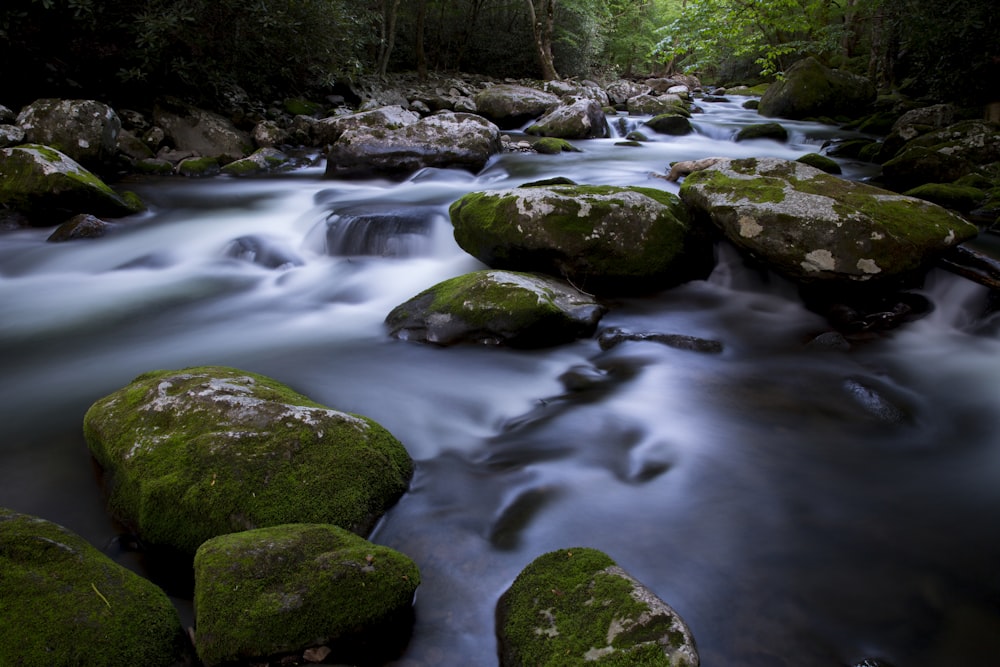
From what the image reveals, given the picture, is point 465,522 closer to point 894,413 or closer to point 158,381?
point 158,381

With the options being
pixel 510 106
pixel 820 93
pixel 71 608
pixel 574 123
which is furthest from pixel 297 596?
pixel 820 93

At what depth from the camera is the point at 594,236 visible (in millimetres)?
5742

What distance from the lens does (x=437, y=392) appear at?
465 cm

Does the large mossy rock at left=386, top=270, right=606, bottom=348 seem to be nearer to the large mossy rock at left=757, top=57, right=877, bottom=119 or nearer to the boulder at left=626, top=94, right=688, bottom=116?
the boulder at left=626, top=94, right=688, bottom=116

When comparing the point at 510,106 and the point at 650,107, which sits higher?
the point at 510,106

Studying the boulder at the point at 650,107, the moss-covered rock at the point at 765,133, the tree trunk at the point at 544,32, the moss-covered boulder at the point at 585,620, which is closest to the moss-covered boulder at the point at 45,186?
the moss-covered boulder at the point at 585,620

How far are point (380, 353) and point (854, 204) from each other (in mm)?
4282

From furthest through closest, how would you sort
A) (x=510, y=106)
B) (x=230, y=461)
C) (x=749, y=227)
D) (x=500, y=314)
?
1. (x=510, y=106)
2. (x=749, y=227)
3. (x=500, y=314)
4. (x=230, y=461)

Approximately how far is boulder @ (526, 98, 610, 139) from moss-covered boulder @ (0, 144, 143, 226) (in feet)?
29.8

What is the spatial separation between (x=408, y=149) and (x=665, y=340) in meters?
6.93

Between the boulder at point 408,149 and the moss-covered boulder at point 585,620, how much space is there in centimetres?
913

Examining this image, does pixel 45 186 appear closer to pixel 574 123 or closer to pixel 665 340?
pixel 665 340

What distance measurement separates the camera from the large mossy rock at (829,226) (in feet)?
16.8

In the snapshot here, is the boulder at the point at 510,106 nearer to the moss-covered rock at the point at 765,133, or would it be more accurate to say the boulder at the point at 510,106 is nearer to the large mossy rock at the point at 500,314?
the moss-covered rock at the point at 765,133
